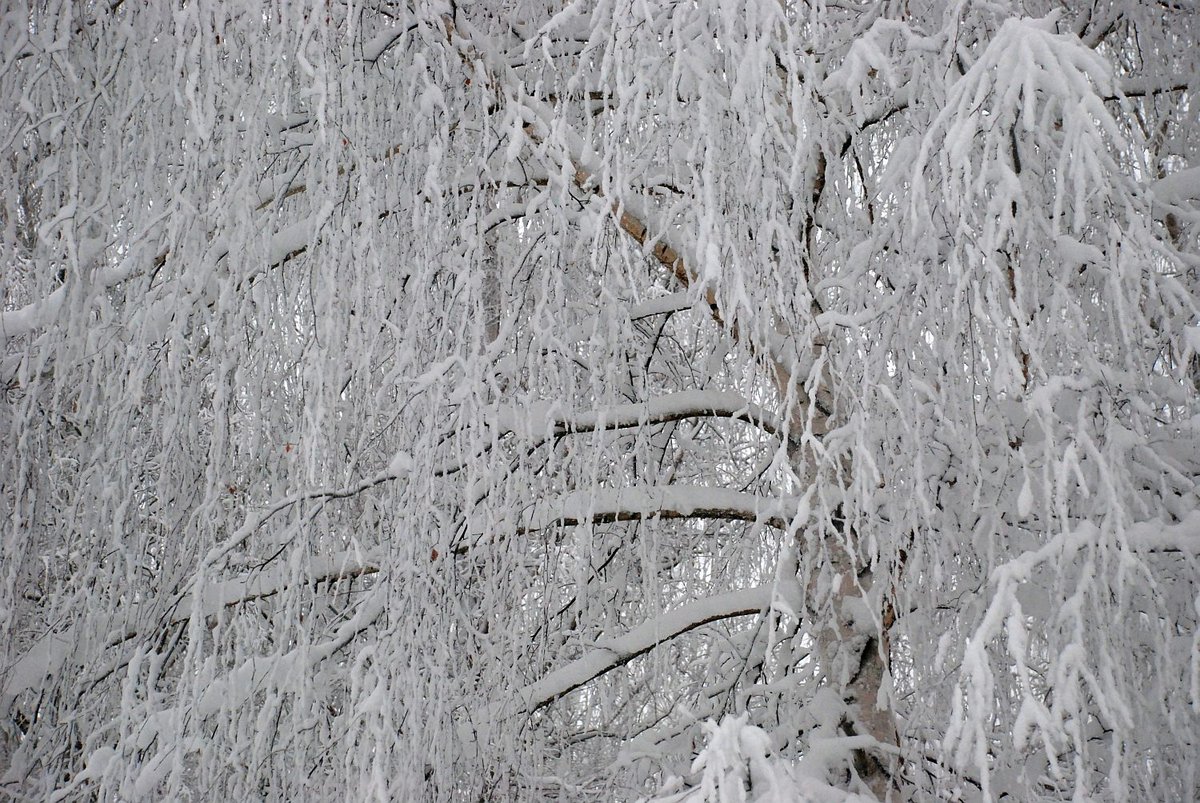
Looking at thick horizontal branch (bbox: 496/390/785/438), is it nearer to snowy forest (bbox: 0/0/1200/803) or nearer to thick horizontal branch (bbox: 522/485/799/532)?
snowy forest (bbox: 0/0/1200/803)

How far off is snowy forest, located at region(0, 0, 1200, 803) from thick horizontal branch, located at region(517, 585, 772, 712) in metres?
0.01

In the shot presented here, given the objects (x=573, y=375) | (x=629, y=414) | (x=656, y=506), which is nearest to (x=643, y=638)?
(x=656, y=506)

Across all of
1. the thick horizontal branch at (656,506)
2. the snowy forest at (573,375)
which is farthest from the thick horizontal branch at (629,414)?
the thick horizontal branch at (656,506)

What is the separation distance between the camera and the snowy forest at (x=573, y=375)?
5.30 ft

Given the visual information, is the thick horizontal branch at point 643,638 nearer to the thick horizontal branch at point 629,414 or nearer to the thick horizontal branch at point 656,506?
the thick horizontal branch at point 656,506

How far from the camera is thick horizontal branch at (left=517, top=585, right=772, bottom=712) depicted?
2588mm

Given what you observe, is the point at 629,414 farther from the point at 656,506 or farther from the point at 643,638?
the point at 643,638

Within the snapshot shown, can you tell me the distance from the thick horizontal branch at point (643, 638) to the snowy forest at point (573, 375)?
15 millimetres

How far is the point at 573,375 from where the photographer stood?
215 centimetres

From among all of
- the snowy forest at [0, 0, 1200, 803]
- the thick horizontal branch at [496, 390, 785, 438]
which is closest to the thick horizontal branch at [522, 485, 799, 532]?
the snowy forest at [0, 0, 1200, 803]

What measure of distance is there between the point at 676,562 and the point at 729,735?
2278mm

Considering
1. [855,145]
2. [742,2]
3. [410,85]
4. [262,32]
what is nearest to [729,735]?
[742,2]

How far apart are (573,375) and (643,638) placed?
31.9 inches

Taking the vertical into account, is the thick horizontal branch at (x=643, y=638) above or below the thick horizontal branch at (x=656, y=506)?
below
